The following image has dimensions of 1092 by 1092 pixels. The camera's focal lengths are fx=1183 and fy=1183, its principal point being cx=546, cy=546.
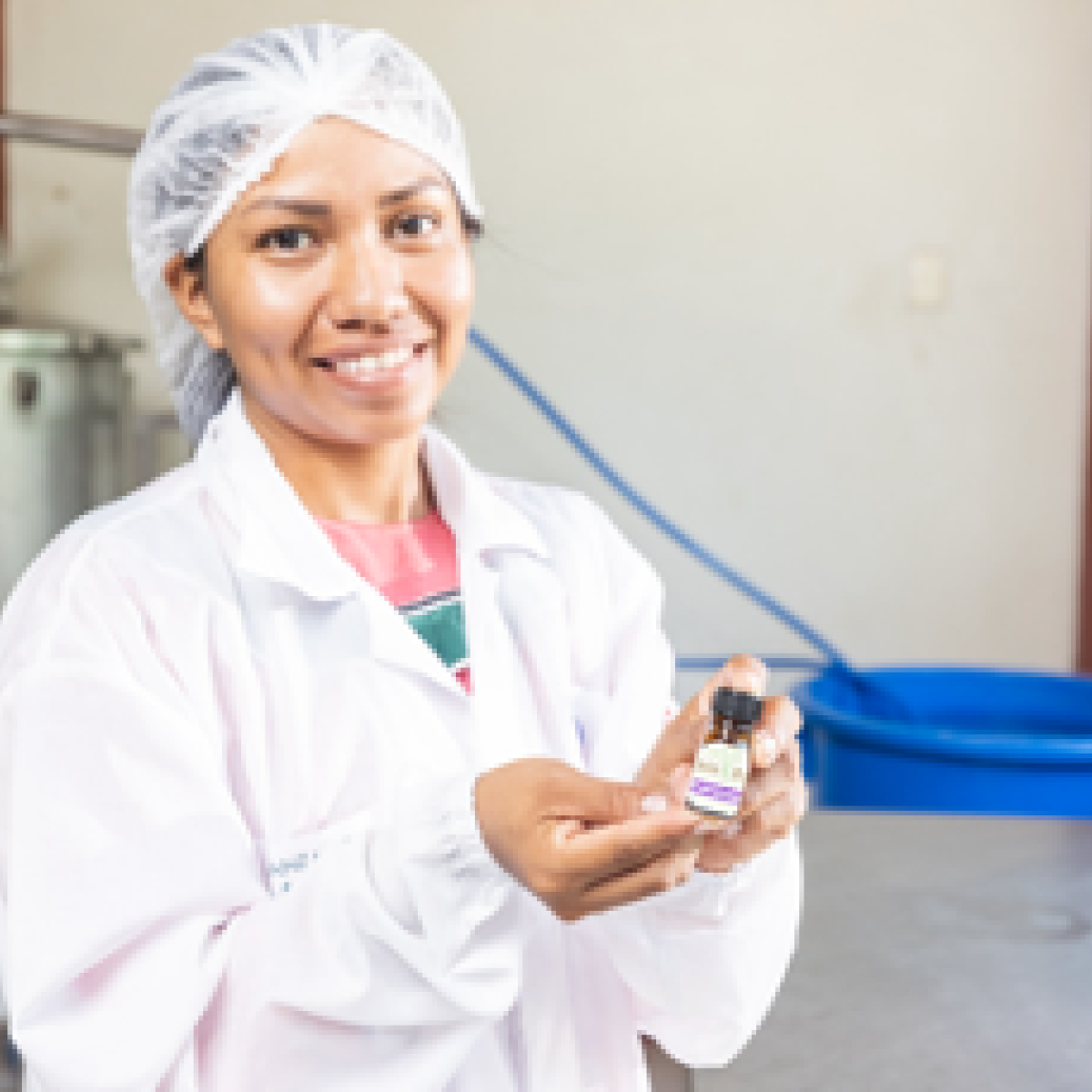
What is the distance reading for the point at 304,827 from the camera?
693 mm

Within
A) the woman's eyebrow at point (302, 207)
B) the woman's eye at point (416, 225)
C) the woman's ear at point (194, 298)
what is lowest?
the woman's ear at point (194, 298)

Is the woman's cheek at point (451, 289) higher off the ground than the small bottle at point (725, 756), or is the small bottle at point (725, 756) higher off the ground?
the woman's cheek at point (451, 289)

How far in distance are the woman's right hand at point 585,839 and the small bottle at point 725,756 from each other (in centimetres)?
1

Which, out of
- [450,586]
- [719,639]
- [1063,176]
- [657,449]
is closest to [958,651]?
[719,639]

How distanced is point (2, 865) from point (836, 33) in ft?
7.46

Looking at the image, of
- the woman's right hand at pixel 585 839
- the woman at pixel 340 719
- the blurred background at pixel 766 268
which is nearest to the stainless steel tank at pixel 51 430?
the blurred background at pixel 766 268

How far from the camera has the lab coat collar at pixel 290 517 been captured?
2.36 feet

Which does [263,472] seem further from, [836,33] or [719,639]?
[836,33]

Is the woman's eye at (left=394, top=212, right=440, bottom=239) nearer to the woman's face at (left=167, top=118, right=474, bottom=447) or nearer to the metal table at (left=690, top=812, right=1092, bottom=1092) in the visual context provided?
the woman's face at (left=167, top=118, right=474, bottom=447)

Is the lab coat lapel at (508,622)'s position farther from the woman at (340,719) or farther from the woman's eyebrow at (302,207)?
the woman's eyebrow at (302,207)

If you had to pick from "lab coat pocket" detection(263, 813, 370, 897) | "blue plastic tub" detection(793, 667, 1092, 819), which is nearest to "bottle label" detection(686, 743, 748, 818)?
"lab coat pocket" detection(263, 813, 370, 897)

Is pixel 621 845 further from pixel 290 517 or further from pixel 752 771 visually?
pixel 290 517

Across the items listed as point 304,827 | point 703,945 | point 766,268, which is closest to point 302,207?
point 304,827

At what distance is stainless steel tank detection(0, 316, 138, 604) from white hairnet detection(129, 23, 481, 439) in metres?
1.09
